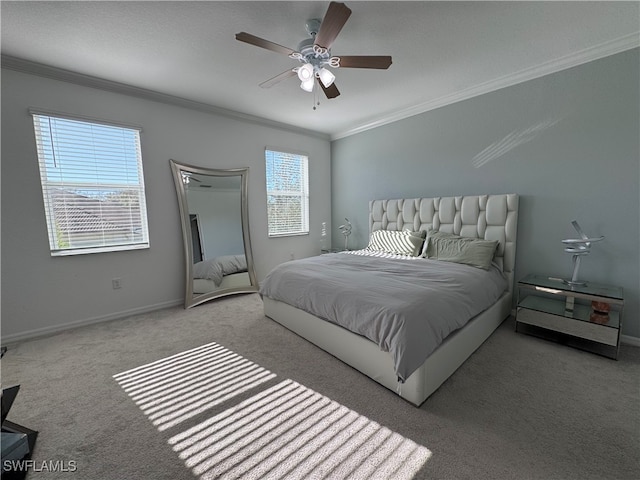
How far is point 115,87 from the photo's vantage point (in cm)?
290

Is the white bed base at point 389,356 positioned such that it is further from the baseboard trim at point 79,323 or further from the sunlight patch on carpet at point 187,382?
the baseboard trim at point 79,323

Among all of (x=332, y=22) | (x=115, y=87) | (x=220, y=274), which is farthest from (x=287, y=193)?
(x=332, y=22)

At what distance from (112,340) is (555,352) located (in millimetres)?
4098

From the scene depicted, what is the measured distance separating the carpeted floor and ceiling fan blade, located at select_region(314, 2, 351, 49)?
94.5 inches

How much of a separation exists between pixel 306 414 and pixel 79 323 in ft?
9.32

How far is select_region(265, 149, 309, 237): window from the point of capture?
175 inches

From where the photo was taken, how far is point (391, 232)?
12.3 ft

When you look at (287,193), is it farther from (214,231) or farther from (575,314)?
(575,314)

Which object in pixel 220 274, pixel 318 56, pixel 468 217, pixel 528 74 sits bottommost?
pixel 220 274

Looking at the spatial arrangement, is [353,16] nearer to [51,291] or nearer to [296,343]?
[296,343]

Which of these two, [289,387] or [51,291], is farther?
[51,291]

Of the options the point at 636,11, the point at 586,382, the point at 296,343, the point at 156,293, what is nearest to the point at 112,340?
the point at 156,293

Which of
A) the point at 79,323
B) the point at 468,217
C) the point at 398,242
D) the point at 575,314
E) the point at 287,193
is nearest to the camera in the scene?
the point at 575,314

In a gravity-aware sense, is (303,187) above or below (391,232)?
above
